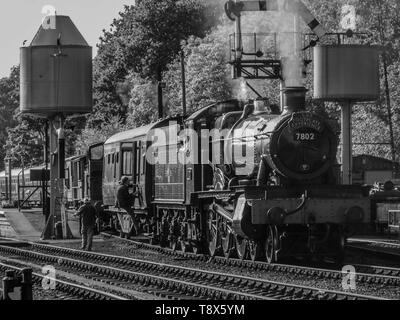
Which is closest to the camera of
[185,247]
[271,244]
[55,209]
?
[271,244]

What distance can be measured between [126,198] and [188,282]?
40.1 ft

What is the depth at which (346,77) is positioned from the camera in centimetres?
3862

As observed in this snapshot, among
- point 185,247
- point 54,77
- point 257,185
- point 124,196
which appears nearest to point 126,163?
point 124,196

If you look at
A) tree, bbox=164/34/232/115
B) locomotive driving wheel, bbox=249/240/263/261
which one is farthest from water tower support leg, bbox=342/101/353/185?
tree, bbox=164/34/232/115

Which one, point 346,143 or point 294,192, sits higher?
point 346,143

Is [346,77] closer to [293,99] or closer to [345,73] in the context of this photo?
[345,73]

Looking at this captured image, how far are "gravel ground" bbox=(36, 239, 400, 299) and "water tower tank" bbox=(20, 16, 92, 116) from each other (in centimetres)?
935

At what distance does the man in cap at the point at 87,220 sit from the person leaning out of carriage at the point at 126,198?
81.4 inches

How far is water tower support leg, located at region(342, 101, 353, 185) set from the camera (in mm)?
38500

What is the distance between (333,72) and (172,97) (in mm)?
29924

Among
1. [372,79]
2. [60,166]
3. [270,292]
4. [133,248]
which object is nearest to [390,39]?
[372,79]

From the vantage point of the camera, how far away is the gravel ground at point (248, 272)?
16.8 m

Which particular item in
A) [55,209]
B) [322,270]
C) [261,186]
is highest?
[261,186]

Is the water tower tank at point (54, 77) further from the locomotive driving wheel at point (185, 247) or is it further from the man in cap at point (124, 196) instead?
the locomotive driving wheel at point (185, 247)
